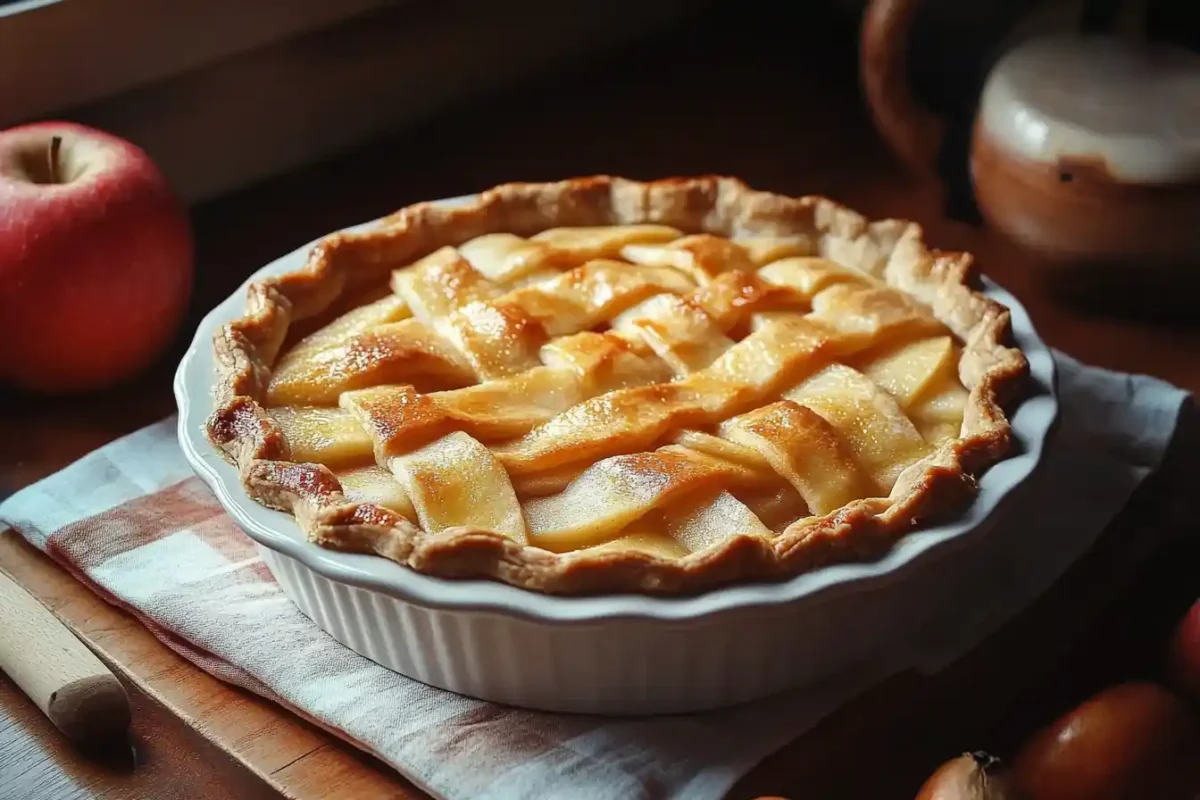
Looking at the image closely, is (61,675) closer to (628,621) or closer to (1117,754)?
(628,621)

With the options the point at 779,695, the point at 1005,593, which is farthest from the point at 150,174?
the point at 1005,593

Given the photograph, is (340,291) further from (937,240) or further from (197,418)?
(937,240)

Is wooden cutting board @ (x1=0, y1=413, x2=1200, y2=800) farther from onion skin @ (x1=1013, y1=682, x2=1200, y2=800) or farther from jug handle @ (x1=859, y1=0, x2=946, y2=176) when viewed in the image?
jug handle @ (x1=859, y1=0, x2=946, y2=176)

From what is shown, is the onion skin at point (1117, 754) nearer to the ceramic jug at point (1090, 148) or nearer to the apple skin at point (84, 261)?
the ceramic jug at point (1090, 148)

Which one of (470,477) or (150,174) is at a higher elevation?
(150,174)

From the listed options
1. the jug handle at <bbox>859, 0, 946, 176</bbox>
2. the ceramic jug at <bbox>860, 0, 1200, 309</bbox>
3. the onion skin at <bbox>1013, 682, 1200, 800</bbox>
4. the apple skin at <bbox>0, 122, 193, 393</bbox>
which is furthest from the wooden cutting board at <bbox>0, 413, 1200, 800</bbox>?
the jug handle at <bbox>859, 0, 946, 176</bbox>

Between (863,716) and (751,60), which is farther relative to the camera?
(751,60)

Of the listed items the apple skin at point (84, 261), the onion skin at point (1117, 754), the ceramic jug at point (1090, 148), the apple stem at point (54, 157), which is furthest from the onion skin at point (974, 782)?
the apple stem at point (54, 157)
